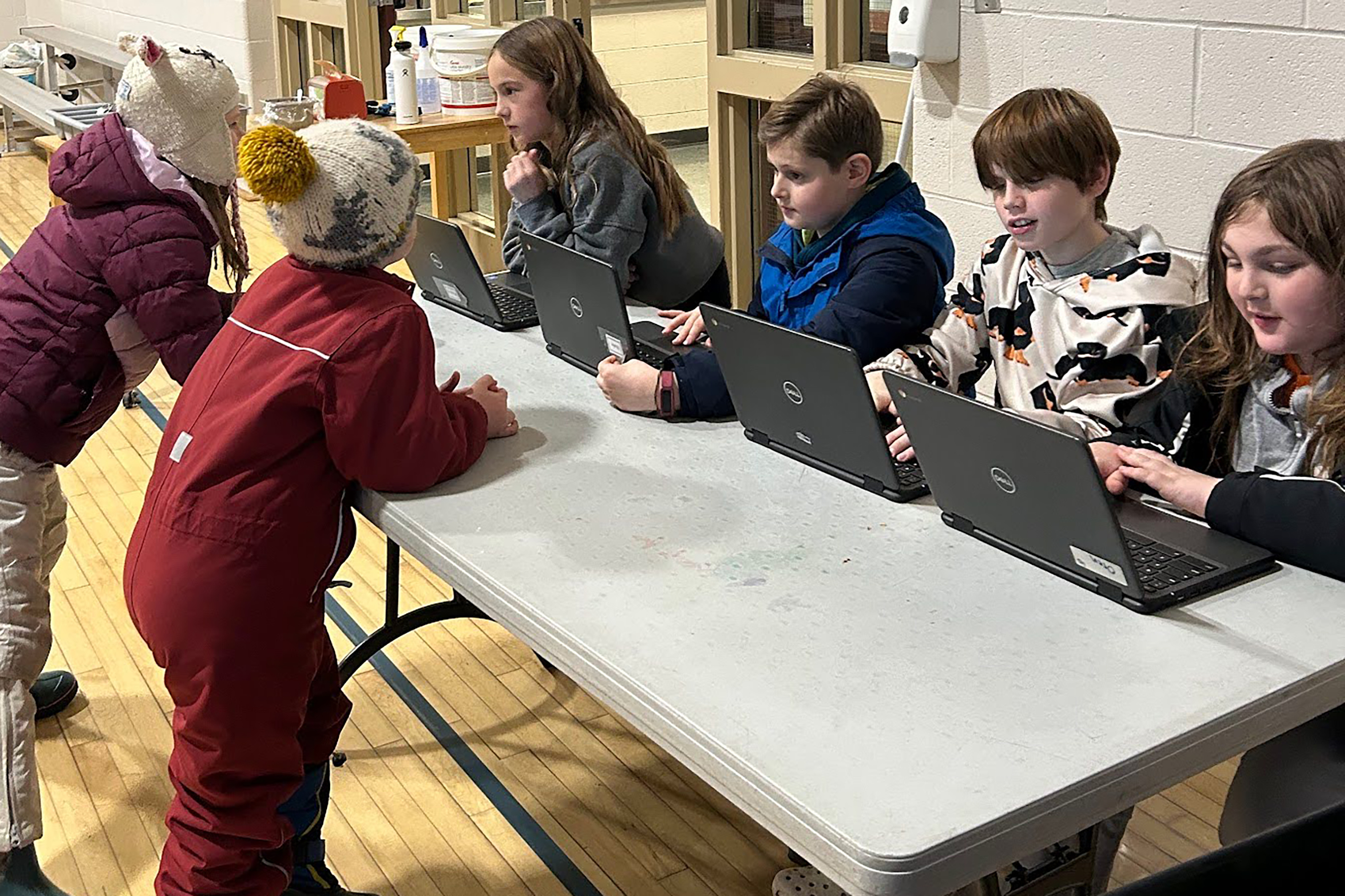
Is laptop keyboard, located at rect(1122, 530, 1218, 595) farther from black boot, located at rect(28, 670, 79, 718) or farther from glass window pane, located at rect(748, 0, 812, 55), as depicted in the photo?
glass window pane, located at rect(748, 0, 812, 55)

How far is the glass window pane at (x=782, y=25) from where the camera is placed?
346 centimetres

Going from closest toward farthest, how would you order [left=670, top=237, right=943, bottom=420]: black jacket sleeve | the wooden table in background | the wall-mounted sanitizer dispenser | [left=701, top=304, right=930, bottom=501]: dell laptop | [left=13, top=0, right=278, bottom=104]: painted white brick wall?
[left=701, top=304, right=930, bottom=501]: dell laptop → [left=670, top=237, right=943, bottom=420]: black jacket sleeve → the wall-mounted sanitizer dispenser → the wooden table in background → [left=13, top=0, right=278, bottom=104]: painted white brick wall

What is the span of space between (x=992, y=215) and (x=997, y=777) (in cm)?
181

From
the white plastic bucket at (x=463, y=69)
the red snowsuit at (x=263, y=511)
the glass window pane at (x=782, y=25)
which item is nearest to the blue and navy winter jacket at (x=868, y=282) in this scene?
the red snowsuit at (x=263, y=511)

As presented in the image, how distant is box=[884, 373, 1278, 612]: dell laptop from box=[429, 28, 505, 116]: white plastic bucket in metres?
3.21

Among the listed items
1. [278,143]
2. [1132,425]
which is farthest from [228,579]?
[1132,425]

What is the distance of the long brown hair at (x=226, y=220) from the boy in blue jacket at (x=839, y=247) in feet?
2.12

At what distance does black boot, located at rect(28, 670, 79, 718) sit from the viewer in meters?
2.54

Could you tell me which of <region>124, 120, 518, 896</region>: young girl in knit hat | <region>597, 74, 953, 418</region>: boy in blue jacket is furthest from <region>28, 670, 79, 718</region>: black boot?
<region>597, 74, 953, 418</region>: boy in blue jacket

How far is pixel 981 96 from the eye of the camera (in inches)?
104

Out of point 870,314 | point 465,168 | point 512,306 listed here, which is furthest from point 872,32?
point 465,168

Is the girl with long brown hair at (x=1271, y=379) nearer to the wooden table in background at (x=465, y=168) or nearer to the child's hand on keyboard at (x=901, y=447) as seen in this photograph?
the child's hand on keyboard at (x=901, y=447)

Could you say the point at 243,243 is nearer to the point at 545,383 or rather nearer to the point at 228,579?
the point at 545,383

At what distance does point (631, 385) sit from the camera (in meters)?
1.88
